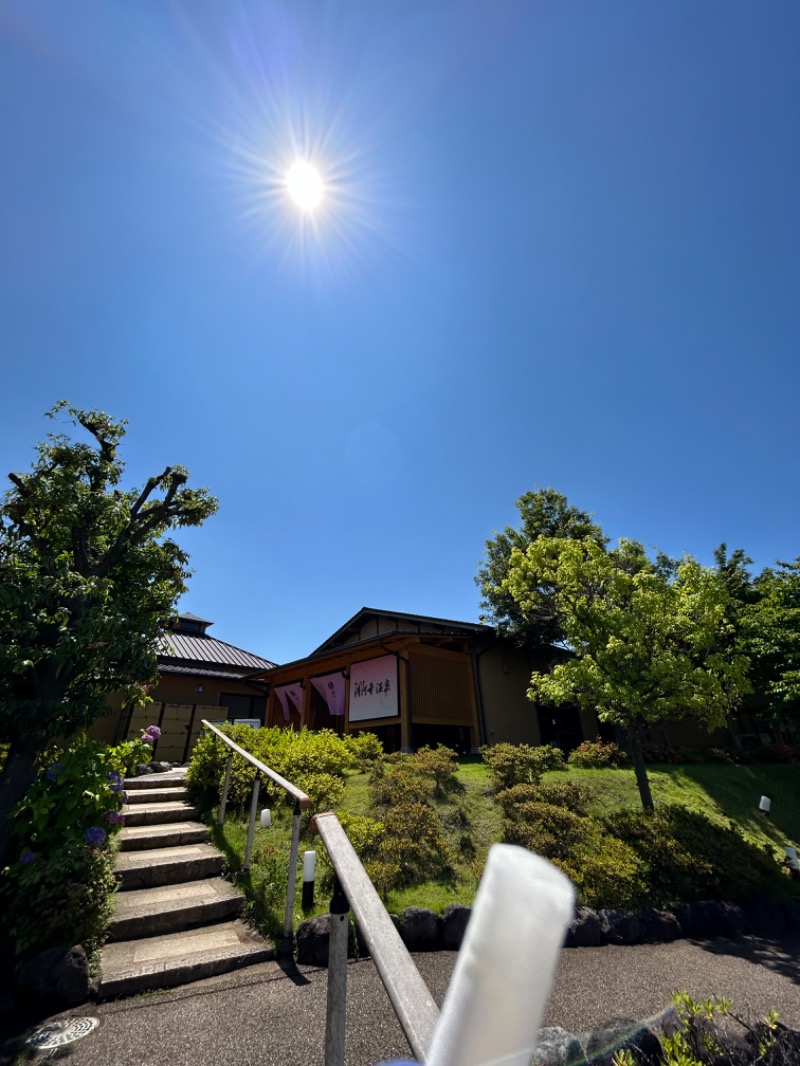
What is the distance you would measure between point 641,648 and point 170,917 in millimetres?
7237

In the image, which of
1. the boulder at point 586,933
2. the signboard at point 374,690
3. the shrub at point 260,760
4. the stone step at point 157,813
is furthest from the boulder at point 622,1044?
the signboard at point 374,690

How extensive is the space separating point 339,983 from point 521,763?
7.24m

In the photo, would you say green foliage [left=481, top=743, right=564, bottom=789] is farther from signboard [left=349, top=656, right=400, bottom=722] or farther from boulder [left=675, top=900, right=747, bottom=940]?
signboard [left=349, top=656, right=400, bottom=722]

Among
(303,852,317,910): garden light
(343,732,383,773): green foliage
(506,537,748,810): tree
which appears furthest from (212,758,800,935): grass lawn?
(506,537,748,810): tree

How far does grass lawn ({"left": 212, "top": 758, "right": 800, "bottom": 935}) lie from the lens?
479cm

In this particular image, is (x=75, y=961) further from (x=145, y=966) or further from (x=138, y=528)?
(x=138, y=528)

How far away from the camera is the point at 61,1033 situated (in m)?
2.97

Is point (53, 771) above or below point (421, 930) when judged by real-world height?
above

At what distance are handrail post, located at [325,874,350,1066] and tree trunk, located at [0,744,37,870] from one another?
4050 millimetres

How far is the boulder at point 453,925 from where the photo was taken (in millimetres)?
4402

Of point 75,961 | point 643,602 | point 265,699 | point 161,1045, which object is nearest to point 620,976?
point 161,1045

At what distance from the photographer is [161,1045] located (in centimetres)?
289

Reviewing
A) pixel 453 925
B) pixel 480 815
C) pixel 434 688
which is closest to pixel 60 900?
pixel 453 925

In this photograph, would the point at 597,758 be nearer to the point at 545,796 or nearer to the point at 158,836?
the point at 545,796
